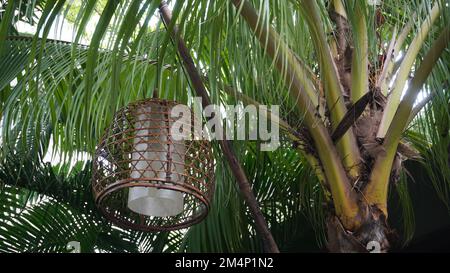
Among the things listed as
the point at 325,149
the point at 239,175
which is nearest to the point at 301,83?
the point at 325,149

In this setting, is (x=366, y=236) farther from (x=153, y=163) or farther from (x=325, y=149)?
(x=153, y=163)

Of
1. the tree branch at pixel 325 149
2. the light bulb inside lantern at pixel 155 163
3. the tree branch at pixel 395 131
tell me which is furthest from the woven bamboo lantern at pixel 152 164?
the tree branch at pixel 395 131

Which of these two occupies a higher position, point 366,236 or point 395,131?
point 395,131

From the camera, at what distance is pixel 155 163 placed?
1981 mm

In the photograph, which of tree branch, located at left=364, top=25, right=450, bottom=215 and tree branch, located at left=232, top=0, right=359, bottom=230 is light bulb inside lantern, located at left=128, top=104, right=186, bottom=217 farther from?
tree branch, located at left=364, top=25, right=450, bottom=215

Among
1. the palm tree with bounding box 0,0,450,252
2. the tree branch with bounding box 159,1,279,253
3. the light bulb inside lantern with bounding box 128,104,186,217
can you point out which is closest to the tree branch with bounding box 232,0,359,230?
the palm tree with bounding box 0,0,450,252

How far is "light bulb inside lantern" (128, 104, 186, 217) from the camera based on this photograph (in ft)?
6.41

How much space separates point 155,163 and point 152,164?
14 millimetres

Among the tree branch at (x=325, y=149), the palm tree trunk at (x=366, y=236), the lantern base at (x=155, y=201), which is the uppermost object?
the tree branch at (x=325, y=149)

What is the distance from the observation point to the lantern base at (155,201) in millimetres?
2012

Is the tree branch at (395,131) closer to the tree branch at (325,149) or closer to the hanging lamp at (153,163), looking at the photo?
the tree branch at (325,149)

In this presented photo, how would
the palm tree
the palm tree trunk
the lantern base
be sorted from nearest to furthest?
the palm tree → the lantern base → the palm tree trunk
